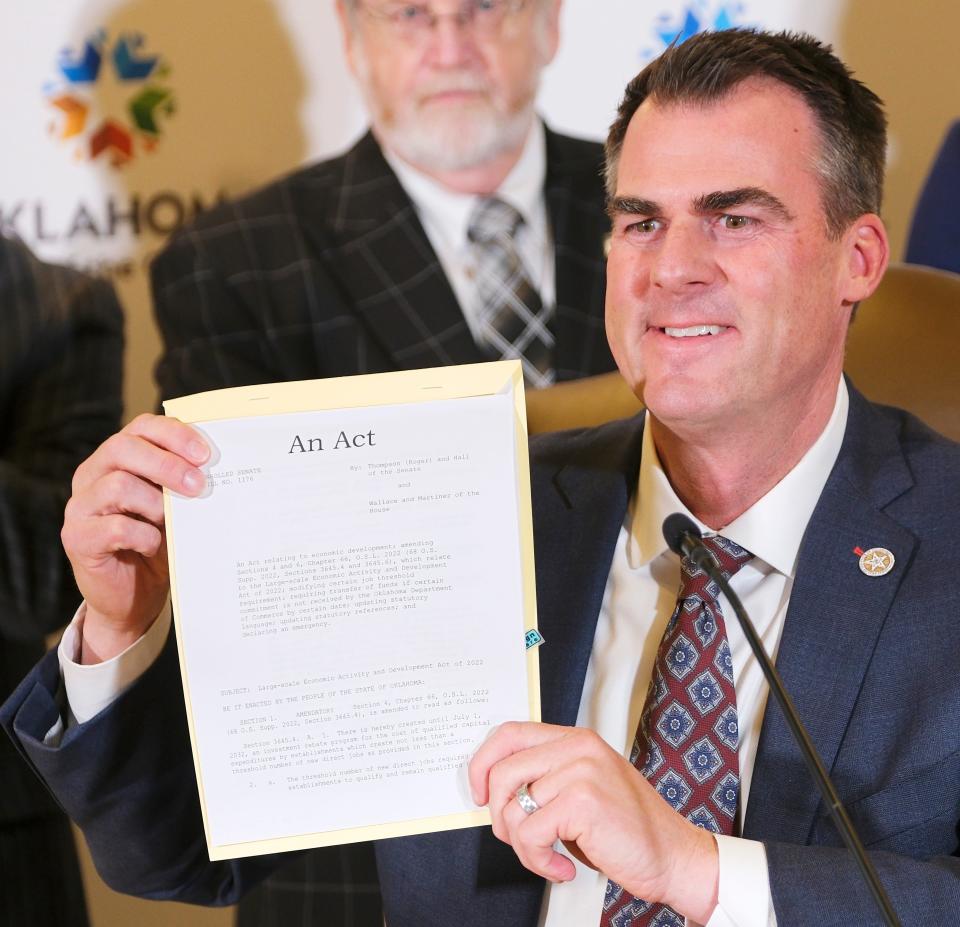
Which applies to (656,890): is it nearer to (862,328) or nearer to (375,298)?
(862,328)

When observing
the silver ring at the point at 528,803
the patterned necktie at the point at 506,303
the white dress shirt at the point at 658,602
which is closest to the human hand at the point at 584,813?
the silver ring at the point at 528,803

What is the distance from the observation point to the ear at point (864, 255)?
1.58 metres

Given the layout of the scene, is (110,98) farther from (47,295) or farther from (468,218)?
(468,218)

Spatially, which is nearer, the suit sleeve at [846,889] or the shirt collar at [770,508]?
the suit sleeve at [846,889]

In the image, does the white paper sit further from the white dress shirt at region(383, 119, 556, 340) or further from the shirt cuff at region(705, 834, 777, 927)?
the white dress shirt at region(383, 119, 556, 340)

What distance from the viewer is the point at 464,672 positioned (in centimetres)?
117

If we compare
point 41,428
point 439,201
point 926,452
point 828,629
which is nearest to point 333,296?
point 439,201

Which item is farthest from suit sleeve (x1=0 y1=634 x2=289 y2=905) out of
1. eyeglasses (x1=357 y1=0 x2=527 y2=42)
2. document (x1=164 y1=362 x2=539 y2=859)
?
Result: eyeglasses (x1=357 y1=0 x2=527 y2=42)

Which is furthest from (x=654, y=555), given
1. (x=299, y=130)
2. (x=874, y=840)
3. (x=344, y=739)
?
(x=299, y=130)

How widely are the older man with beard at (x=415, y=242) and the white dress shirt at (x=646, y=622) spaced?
1051 mm

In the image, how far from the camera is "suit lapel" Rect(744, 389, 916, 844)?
1.34m

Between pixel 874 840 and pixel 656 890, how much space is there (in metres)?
0.29

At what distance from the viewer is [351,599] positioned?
1152 mm

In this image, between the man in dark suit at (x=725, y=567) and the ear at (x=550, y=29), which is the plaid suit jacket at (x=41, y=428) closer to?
the man in dark suit at (x=725, y=567)
